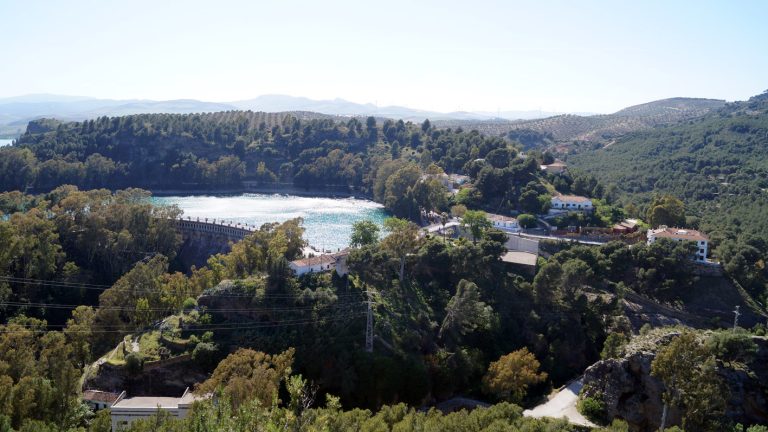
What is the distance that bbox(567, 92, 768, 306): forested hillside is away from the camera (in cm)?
4394

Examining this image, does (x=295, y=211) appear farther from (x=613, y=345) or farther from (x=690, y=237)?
(x=613, y=345)

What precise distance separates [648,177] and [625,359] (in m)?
52.4

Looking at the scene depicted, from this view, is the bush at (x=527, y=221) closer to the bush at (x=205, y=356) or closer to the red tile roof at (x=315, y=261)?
the red tile roof at (x=315, y=261)

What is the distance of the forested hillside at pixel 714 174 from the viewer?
43938mm

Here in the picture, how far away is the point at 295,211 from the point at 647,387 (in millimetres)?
53326

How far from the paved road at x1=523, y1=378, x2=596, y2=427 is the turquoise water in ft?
95.1

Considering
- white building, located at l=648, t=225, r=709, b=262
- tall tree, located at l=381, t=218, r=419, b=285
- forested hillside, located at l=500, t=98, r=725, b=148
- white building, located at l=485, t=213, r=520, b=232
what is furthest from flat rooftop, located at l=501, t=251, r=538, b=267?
forested hillside, located at l=500, t=98, r=725, b=148

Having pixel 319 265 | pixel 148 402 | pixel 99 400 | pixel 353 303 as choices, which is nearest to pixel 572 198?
pixel 319 265

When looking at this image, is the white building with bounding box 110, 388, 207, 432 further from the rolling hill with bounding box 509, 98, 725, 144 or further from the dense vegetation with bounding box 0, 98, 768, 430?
the rolling hill with bounding box 509, 98, 725, 144

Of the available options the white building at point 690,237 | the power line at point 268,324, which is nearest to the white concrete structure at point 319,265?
the power line at point 268,324

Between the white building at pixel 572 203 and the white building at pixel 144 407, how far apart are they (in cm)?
3727

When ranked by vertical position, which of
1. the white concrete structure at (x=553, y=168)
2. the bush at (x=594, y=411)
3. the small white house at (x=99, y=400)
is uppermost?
the white concrete structure at (x=553, y=168)

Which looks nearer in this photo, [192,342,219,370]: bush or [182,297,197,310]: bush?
[192,342,219,370]: bush

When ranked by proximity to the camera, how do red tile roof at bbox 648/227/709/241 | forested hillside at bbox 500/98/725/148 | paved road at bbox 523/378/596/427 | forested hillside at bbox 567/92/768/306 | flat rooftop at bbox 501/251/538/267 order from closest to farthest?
paved road at bbox 523/378/596/427
flat rooftop at bbox 501/251/538/267
red tile roof at bbox 648/227/709/241
forested hillside at bbox 567/92/768/306
forested hillside at bbox 500/98/725/148
